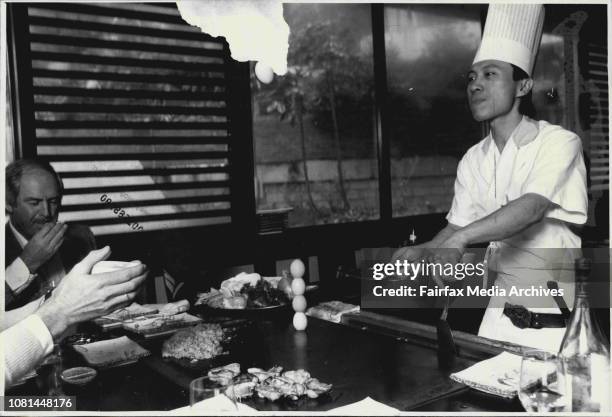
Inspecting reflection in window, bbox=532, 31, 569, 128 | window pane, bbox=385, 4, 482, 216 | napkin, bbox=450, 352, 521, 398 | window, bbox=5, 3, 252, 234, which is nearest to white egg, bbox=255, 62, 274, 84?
window, bbox=5, 3, 252, 234

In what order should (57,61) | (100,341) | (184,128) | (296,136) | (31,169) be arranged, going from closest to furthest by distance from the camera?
(100,341), (31,169), (57,61), (184,128), (296,136)

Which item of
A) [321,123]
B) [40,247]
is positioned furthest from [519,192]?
[321,123]

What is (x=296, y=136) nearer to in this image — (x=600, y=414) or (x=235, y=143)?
(x=235, y=143)

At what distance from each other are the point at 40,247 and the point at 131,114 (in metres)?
1.03

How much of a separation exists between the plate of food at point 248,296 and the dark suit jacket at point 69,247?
2.51ft

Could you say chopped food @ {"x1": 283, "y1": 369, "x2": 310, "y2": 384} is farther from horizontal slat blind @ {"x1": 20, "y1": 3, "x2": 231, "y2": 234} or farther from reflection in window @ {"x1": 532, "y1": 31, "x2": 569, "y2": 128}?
reflection in window @ {"x1": 532, "y1": 31, "x2": 569, "y2": 128}

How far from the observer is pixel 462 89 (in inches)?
178

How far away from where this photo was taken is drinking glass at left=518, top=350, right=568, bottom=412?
1033 millimetres

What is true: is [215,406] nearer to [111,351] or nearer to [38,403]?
[38,403]

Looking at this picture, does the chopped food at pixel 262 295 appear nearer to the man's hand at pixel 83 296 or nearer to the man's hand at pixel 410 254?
the man's hand at pixel 410 254

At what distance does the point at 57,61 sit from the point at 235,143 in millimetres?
1042

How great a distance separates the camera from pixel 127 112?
288 centimetres

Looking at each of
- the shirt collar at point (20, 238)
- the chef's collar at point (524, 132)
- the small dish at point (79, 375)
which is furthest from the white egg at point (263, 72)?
the small dish at point (79, 375)

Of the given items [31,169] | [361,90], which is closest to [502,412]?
[31,169]
